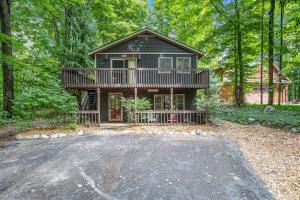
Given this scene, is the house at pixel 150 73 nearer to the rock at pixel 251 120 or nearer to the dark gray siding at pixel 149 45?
the dark gray siding at pixel 149 45

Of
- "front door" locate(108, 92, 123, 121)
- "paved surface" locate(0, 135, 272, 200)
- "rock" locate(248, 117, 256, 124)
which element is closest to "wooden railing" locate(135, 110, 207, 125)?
"front door" locate(108, 92, 123, 121)

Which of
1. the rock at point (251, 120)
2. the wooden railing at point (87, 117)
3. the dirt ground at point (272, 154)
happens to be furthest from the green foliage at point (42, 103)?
the rock at point (251, 120)

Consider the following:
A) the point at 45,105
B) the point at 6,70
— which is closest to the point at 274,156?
the point at 45,105

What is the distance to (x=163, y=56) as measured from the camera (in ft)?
42.7

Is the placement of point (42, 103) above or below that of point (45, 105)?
above

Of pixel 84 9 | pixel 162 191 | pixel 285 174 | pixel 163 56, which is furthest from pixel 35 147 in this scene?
pixel 84 9

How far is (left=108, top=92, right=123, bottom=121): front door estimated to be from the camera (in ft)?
43.2

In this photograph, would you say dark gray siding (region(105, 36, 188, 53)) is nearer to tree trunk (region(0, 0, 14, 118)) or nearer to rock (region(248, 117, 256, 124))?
rock (region(248, 117, 256, 124))

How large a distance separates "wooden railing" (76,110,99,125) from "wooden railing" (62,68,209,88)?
1.64 m

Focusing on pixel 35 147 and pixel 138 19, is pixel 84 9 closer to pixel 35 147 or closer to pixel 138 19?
pixel 138 19

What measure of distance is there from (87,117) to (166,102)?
590 centimetres

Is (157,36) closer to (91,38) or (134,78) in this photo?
(134,78)

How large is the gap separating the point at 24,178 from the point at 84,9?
13734mm

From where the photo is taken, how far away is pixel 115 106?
13219mm
